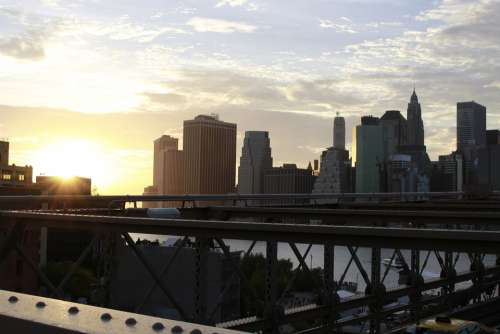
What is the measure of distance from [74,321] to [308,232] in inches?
108

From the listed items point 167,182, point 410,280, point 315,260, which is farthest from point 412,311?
point 167,182

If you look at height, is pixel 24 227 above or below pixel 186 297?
above

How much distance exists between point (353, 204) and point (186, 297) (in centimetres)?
711

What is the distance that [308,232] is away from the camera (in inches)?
183

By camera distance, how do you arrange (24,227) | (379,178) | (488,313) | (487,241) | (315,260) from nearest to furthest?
(487,241), (24,227), (488,313), (315,260), (379,178)

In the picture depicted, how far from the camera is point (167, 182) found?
623 ft

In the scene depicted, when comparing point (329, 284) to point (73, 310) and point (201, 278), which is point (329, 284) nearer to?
point (201, 278)

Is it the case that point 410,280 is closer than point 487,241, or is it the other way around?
point 487,241

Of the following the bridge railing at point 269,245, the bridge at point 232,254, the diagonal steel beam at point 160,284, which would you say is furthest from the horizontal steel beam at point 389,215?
the diagonal steel beam at point 160,284

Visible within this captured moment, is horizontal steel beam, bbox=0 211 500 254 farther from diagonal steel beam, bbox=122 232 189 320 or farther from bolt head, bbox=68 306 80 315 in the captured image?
bolt head, bbox=68 306 80 315

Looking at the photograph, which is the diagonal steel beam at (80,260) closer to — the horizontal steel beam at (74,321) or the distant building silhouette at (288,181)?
the horizontal steel beam at (74,321)

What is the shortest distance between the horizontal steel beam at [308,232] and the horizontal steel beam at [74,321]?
2.46 m

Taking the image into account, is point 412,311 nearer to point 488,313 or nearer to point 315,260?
point 488,313

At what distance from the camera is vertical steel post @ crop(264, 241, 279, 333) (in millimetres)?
6652
